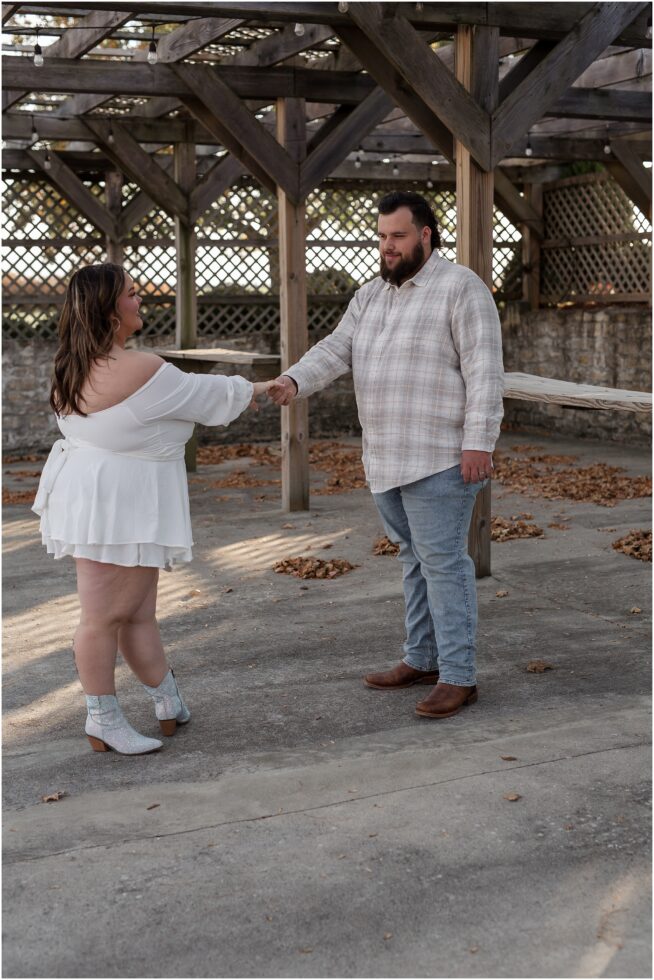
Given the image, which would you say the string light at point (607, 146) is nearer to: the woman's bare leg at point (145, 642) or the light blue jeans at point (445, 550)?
the light blue jeans at point (445, 550)

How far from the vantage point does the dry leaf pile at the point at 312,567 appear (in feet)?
21.1

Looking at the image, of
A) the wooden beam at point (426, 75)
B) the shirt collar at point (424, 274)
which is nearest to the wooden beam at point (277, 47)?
the wooden beam at point (426, 75)

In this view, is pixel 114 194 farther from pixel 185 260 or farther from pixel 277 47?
pixel 277 47

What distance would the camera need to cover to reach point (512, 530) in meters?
7.44

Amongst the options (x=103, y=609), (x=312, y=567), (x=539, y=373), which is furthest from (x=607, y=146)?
(x=103, y=609)

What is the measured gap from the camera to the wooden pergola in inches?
229

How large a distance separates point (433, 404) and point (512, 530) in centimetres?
346

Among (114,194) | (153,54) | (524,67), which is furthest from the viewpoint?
(114,194)

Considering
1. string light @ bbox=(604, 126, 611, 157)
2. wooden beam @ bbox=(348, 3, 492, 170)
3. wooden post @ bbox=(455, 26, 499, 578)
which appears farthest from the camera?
string light @ bbox=(604, 126, 611, 157)

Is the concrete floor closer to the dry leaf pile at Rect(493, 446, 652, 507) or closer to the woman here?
the woman

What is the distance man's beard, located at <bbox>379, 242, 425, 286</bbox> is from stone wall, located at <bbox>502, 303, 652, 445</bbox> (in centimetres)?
789

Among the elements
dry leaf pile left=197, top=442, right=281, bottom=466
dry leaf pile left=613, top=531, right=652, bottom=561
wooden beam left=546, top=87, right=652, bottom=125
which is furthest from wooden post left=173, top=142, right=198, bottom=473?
dry leaf pile left=613, top=531, right=652, bottom=561

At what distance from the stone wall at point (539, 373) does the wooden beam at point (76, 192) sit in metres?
1.35

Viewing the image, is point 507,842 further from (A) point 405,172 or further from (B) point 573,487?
(A) point 405,172
